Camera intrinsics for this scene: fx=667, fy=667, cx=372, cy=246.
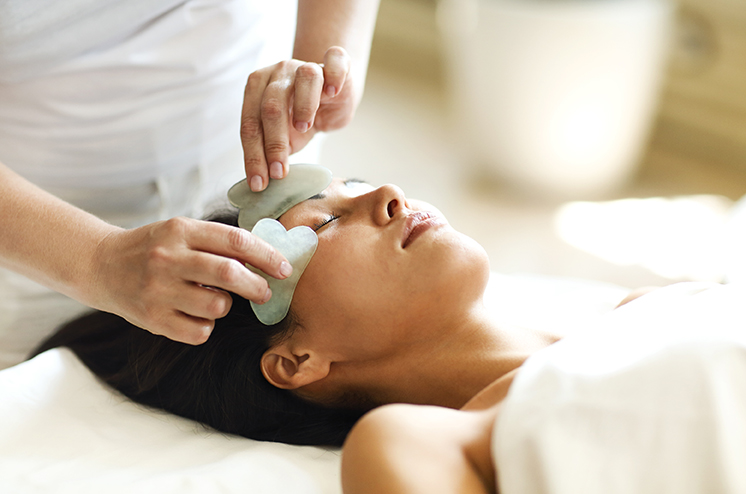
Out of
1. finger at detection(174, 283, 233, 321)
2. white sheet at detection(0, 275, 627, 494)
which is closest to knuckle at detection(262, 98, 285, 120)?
finger at detection(174, 283, 233, 321)

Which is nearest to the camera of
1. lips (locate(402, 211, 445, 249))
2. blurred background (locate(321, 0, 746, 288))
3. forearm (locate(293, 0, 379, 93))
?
lips (locate(402, 211, 445, 249))

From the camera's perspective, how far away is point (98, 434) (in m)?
1.17

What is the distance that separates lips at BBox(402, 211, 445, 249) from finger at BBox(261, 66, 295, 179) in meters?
0.23

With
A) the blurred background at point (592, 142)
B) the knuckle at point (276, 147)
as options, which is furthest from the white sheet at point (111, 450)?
the blurred background at point (592, 142)

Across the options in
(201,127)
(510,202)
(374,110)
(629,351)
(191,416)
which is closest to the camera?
(629,351)

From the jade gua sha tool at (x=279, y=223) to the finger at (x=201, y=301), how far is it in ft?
0.45

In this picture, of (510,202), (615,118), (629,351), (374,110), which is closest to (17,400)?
(629,351)

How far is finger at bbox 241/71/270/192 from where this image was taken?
1121 millimetres

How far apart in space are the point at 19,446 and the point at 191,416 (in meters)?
0.29

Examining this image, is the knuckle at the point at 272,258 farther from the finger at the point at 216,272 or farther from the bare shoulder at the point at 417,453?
the bare shoulder at the point at 417,453

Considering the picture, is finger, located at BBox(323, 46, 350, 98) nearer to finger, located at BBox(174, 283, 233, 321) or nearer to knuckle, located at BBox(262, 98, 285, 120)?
knuckle, located at BBox(262, 98, 285, 120)

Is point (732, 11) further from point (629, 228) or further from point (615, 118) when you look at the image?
point (629, 228)

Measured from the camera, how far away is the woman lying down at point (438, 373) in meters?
0.84

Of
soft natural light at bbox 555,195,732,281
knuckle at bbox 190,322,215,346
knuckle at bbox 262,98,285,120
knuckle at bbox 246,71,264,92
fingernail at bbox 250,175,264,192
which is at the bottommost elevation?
soft natural light at bbox 555,195,732,281
